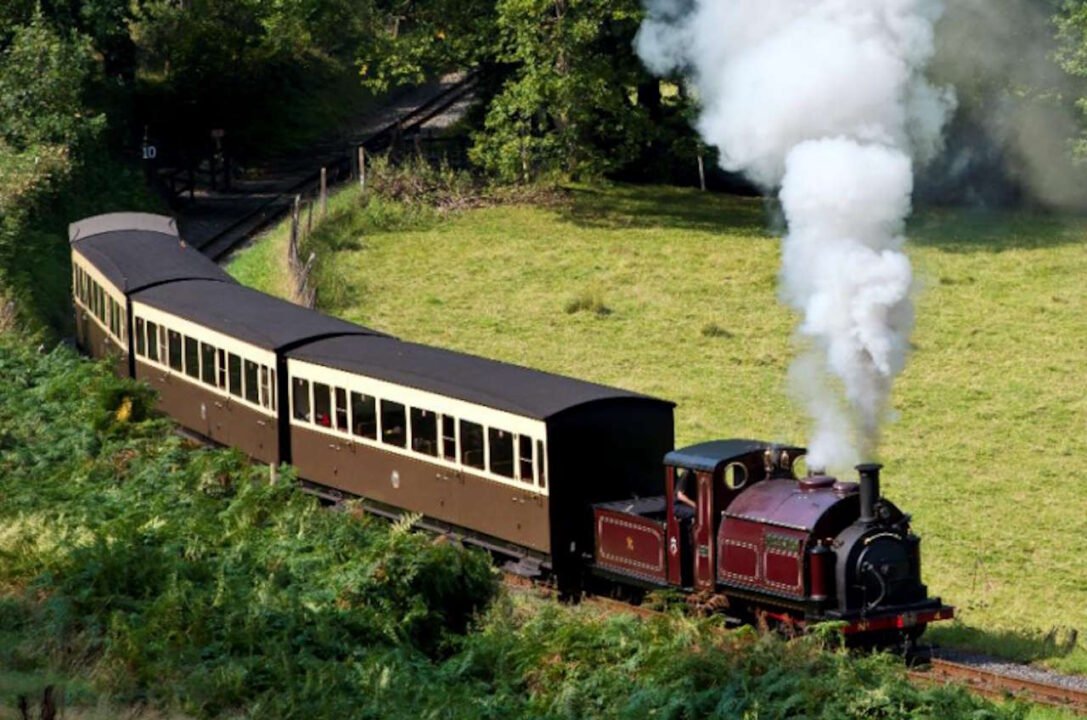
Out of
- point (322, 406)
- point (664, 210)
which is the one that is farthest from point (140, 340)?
point (664, 210)

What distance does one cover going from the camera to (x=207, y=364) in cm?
2711

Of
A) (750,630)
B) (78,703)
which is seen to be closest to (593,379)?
(750,630)

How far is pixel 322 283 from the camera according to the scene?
39.5 meters

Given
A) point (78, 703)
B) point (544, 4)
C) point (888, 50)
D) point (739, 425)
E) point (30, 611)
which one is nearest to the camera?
point (78, 703)

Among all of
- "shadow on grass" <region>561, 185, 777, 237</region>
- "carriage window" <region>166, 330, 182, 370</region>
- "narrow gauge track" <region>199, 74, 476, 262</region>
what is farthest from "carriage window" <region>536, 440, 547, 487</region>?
"shadow on grass" <region>561, 185, 777, 237</region>

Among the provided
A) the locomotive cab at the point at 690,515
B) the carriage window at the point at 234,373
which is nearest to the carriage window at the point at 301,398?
the carriage window at the point at 234,373

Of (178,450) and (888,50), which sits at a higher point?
(888,50)

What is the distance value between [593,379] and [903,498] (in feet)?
28.1

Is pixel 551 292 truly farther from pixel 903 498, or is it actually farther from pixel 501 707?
pixel 501 707

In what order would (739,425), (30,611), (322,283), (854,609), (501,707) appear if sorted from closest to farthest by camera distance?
(501,707) → (30,611) → (854,609) → (739,425) → (322,283)

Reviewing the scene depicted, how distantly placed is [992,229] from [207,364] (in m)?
26.0

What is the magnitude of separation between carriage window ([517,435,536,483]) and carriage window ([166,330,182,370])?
906 cm

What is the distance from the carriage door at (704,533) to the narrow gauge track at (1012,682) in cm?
248

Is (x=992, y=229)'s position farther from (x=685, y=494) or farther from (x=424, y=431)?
(x=685, y=494)
